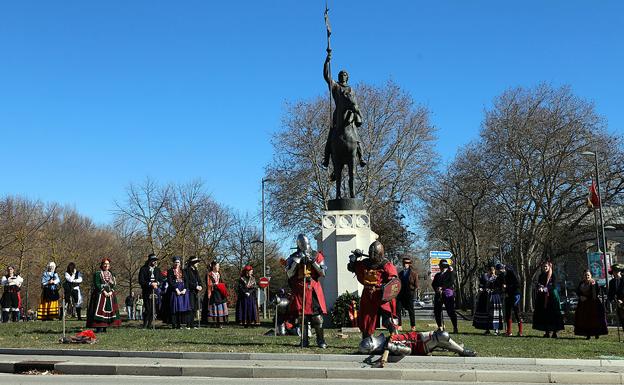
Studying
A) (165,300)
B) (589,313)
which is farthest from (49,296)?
(589,313)

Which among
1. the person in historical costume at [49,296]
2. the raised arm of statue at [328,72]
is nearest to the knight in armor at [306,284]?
the raised arm of statue at [328,72]

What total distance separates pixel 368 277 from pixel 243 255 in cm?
5365

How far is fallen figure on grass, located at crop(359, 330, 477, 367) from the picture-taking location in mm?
10516

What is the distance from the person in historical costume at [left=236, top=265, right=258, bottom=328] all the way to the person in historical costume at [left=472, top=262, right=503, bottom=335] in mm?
6574

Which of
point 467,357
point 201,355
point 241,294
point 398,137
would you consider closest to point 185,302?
point 241,294

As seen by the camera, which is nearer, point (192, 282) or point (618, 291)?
point (618, 291)

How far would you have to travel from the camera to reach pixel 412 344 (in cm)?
1102

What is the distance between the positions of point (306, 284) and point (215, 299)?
7.87 m

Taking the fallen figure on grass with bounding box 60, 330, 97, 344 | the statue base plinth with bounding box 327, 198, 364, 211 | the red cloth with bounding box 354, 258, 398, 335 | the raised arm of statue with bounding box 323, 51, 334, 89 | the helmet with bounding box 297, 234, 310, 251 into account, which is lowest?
the fallen figure on grass with bounding box 60, 330, 97, 344

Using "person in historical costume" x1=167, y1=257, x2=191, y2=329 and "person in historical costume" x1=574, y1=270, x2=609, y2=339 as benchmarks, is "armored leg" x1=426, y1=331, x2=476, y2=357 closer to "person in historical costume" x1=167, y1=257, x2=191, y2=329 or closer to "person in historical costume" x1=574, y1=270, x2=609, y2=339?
"person in historical costume" x1=574, y1=270, x2=609, y2=339

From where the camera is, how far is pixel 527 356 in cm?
1116

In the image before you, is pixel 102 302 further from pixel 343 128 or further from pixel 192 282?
pixel 343 128

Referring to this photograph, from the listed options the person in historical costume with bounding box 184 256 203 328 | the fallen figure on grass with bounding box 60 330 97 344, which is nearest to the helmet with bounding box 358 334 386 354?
the fallen figure on grass with bounding box 60 330 97 344

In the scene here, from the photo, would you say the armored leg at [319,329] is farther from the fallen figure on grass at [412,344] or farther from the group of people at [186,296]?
the group of people at [186,296]
